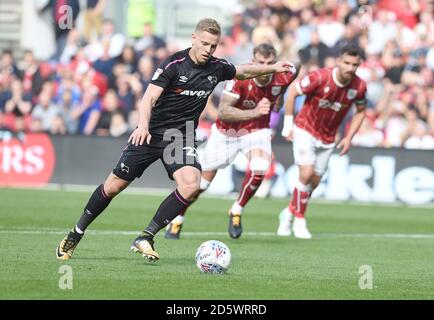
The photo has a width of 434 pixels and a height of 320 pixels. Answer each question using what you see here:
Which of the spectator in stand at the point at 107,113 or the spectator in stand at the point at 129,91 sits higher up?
the spectator in stand at the point at 129,91

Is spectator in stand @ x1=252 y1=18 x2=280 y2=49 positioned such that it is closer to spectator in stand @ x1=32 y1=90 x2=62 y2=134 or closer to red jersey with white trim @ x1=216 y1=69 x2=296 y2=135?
spectator in stand @ x1=32 y1=90 x2=62 y2=134

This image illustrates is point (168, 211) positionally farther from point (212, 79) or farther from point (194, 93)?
point (212, 79)

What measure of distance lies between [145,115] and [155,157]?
654 mm

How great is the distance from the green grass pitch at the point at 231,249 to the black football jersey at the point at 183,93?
1402 millimetres

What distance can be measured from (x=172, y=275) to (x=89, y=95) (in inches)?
652

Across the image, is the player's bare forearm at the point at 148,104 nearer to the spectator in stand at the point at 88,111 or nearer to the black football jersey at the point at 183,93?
the black football jersey at the point at 183,93

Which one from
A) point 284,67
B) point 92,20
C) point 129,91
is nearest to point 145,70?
point 129,91

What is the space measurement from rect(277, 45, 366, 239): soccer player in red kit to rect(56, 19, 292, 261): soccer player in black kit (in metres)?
4.03

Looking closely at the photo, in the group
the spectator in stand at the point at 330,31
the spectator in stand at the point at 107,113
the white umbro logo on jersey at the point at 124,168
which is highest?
the spectator in stand at the point at 330,31

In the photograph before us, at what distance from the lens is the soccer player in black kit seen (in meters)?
10.5

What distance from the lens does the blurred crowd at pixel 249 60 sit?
77.9ft

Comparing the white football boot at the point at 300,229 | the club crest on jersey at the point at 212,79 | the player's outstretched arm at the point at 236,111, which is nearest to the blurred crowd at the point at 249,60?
the white football boot at the point at 300,229

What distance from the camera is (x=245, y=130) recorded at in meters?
14.9
